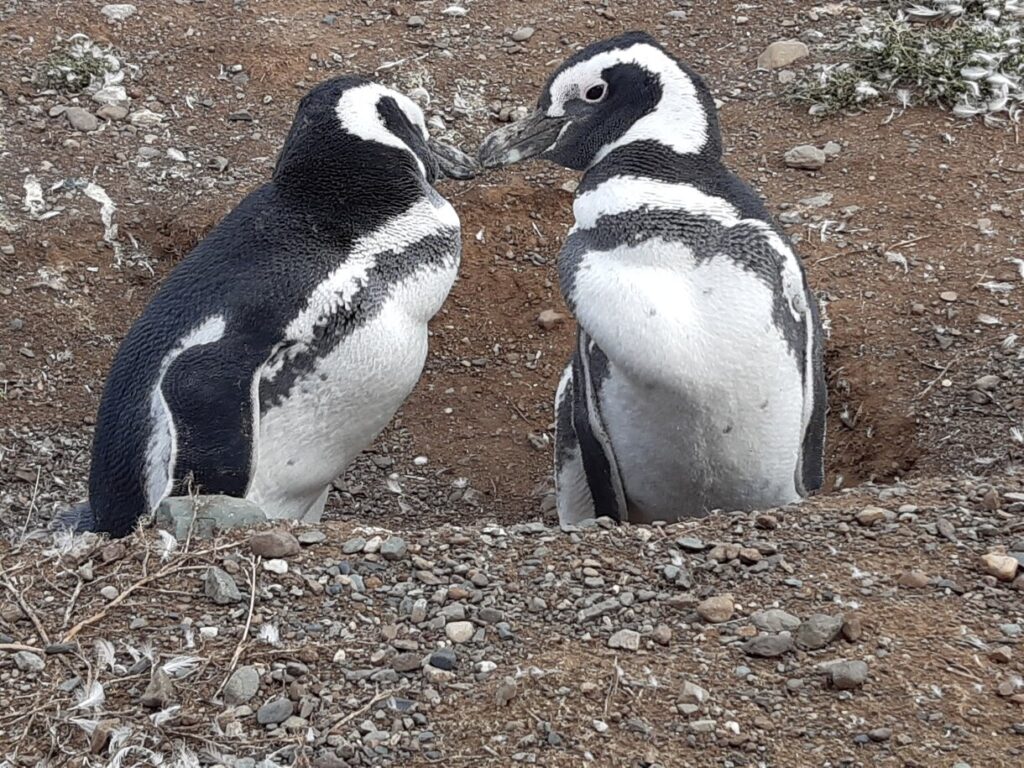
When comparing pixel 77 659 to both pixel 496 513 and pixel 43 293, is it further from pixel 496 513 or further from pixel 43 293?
pixel 43 293

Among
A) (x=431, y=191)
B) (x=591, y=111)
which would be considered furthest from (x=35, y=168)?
(x=591, y=111)

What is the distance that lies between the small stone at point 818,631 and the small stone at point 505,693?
0.46m

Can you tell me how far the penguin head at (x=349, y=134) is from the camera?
3.38 meters

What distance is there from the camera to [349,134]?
338 centimetres

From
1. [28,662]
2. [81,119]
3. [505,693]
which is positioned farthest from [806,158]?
[28,662]

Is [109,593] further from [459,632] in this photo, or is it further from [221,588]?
[459,632]

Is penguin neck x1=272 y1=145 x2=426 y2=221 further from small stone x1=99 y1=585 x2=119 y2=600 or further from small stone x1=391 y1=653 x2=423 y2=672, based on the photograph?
small stone x1=391 y1=653 x2=423 y2=672

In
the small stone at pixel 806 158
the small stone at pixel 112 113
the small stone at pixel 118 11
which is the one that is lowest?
the small stone at pixel 806 158

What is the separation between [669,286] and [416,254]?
68 cm

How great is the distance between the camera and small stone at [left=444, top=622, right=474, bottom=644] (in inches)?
92.1

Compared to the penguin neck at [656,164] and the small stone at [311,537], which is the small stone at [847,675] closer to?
the small stone at [311,537]

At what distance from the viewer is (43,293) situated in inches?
178

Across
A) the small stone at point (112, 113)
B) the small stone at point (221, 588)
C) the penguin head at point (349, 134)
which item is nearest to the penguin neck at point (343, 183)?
the penguin head at point (349, 134)

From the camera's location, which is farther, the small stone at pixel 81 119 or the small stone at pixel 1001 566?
the small stone at pixel 81 119
